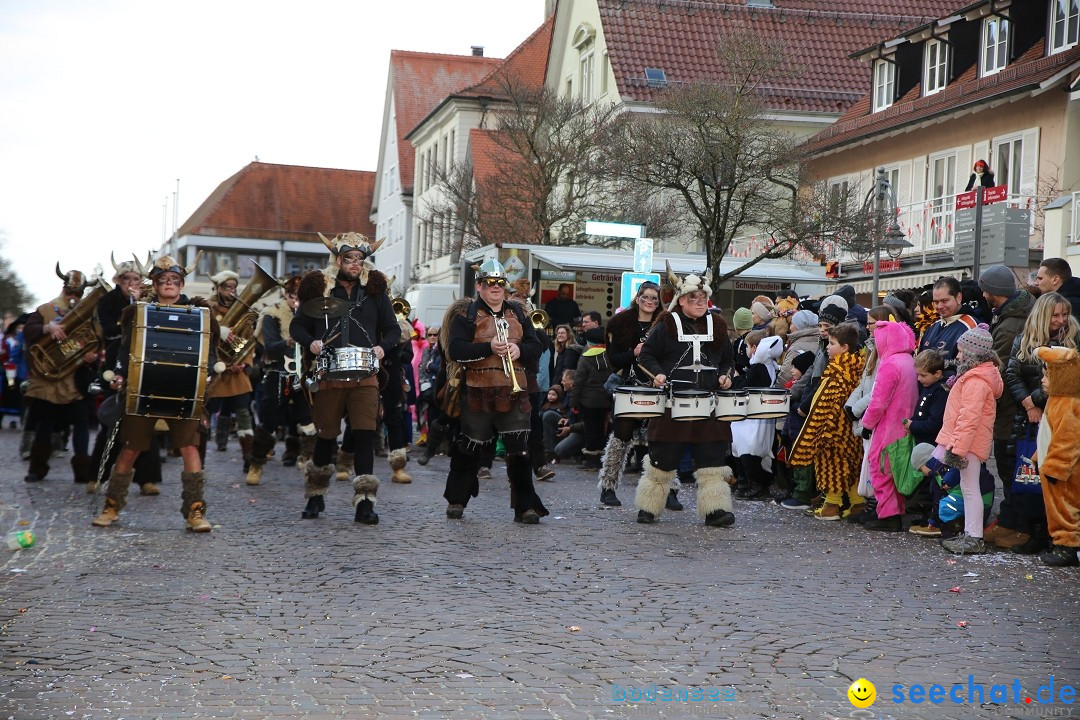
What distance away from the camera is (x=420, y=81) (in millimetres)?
73812

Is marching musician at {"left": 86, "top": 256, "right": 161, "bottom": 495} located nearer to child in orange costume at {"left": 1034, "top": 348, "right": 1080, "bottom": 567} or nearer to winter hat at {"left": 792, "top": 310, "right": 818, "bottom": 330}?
winter hat at {"left": 792, "top": 310, "right": 818, "bottom": 330}

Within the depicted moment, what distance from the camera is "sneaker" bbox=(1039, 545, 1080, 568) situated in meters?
9.48

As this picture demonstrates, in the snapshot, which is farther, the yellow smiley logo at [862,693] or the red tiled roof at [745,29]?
the red tiled roof at [745,29]

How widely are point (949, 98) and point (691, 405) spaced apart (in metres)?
23.2

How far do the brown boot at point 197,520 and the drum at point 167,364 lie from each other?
25.3 inches

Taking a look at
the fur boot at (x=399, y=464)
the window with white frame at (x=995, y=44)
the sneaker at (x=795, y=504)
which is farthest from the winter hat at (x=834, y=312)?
the window with white frame at (x=995, y=44)

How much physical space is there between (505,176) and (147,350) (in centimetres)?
2675

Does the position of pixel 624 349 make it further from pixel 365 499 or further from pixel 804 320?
pixel 365 499

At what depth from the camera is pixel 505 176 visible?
36.8 meters

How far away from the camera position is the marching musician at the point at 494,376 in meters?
11.3

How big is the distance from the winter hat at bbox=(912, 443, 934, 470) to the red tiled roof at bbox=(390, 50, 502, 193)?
200ft

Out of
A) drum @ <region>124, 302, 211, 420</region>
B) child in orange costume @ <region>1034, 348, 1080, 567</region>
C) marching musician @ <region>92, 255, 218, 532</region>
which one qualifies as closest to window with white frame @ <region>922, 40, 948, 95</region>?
child in orange costume @ <region>1034, 348, 1080, 567</region>

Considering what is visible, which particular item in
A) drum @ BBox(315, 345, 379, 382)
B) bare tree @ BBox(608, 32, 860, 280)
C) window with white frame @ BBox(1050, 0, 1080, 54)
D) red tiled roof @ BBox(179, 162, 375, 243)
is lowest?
drum @ BBox(315, 345, 379, 382)

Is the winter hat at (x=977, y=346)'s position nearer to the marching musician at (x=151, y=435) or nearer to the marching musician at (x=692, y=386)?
the marching musician at (x=692, y=386)
